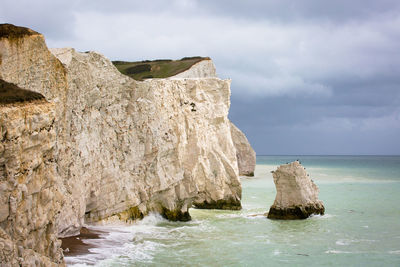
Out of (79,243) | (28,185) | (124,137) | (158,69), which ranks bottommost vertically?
(79,243)

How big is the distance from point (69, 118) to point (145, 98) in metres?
7.47

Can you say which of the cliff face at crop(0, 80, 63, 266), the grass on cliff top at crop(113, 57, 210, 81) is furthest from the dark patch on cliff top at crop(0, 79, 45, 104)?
the grass on cliff top at crop(113, 57, 210, 81)

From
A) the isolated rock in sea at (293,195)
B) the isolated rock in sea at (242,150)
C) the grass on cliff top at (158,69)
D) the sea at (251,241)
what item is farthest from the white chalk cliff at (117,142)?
the isolated rock in sea at (242,150)

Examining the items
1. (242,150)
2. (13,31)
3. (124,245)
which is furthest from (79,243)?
(242,150)

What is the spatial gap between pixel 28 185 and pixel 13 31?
598cm

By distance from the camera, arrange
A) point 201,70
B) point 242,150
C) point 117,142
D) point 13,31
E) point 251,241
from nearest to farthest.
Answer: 1. point 13,31
2. point 251,241
3. point 117,142
4. point 201,70
5. point 242,150

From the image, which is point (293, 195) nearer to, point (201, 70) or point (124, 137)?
point (124, 137)

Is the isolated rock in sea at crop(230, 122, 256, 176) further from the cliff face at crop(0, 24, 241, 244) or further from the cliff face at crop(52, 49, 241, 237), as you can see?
the cliff face at crop(0, 24, 241, 244)

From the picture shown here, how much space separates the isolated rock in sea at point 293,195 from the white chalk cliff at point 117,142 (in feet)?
17.2

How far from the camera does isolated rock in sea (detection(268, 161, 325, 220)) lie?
92.5 ft

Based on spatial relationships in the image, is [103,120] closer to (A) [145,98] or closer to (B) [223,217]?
(A) [145,98]

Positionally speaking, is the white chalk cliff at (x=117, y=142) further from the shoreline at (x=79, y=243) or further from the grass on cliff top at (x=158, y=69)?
the grass on cliff top at (x=158, y=69)

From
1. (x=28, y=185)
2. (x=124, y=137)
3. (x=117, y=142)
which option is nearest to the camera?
(x=28, y=185)

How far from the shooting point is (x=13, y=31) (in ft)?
49.2
